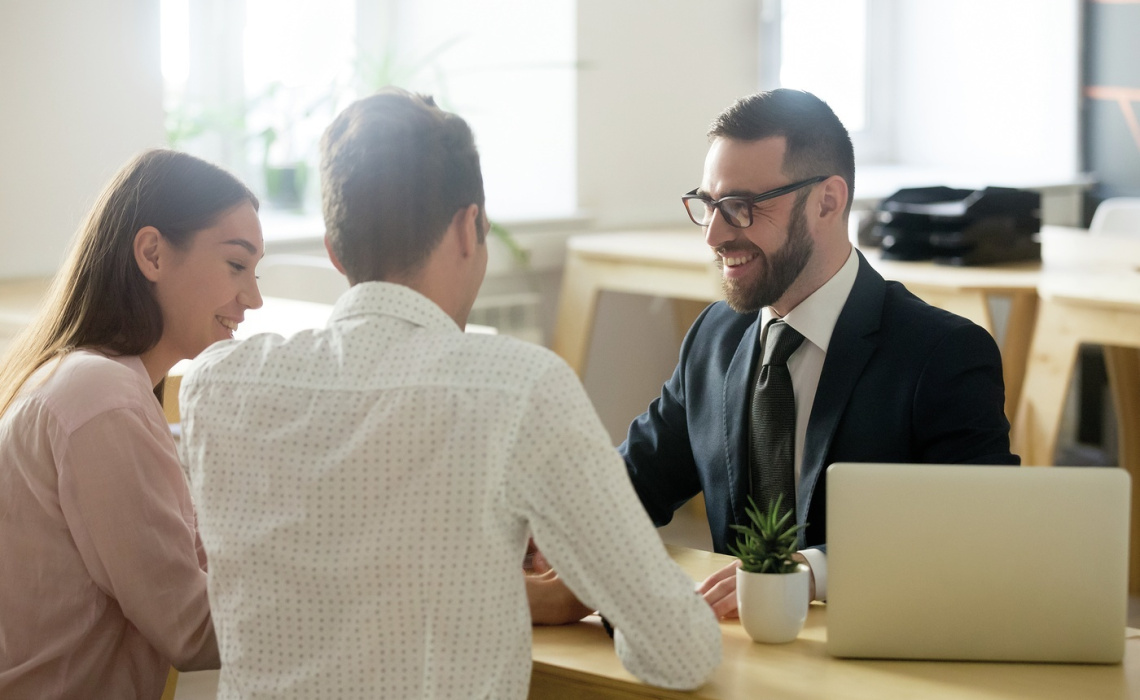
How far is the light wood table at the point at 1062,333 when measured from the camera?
284 centimetres

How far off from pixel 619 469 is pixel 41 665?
0.76 metres

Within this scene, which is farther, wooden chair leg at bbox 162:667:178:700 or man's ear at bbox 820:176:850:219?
man's ear at bbox 820:176:850:219

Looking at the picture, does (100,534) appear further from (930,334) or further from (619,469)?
(930,334)

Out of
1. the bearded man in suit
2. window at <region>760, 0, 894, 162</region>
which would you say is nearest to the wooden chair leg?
the bearded man in suit

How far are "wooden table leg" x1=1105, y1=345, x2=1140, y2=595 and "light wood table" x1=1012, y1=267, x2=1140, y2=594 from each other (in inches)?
18.6

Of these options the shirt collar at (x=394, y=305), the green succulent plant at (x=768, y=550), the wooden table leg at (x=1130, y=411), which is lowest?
the wooden table leg at (x=1130, y=411)

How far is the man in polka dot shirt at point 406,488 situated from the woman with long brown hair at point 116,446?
24cm

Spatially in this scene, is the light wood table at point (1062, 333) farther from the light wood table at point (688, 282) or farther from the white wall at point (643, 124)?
the white wall at point (643, 124)

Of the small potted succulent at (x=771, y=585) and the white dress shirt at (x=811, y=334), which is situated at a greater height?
the white dress shirt at (x=811, y=334)

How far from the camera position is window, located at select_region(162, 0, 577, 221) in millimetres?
3895

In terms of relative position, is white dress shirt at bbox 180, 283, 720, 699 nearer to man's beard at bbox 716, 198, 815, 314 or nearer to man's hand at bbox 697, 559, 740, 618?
man's hand at bbox 697, 559, 740, 618

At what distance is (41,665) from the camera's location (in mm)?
1473

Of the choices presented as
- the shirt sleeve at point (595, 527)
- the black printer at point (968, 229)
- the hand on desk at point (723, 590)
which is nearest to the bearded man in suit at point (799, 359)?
the hand on desk at point (723, 590)

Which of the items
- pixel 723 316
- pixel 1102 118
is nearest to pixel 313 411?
pixel 723 316
